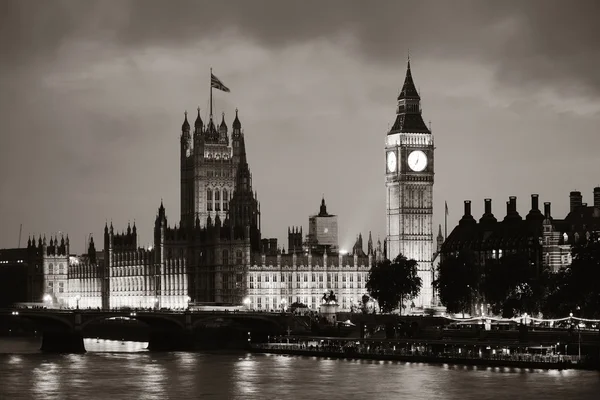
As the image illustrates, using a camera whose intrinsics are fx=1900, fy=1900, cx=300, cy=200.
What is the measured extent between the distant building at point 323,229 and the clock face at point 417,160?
42.6 feet

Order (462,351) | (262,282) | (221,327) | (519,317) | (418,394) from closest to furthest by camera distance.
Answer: (418,394), (462,351), (519,317), (221,327), (262,282)

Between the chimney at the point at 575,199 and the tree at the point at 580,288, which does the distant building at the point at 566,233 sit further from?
the tree at the point at 580,288

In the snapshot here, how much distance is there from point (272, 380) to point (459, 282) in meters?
47.0

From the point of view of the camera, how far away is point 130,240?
647 ft

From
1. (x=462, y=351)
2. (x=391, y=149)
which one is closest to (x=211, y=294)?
(x=391, y=149)

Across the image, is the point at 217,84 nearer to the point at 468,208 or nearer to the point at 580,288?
the point at 468,208

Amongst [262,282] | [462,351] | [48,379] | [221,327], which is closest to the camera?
[48,379]

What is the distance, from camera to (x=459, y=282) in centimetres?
15288

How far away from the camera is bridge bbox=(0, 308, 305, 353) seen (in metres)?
142

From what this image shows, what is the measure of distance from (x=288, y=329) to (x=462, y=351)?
90.9 feet

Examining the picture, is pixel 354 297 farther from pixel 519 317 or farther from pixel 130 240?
pixel 519 317

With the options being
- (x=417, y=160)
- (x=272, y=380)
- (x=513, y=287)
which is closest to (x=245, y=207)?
(x=417, y=160)

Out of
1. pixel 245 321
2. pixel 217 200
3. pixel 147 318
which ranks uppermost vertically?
pixel 217 200

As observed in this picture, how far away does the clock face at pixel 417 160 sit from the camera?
7047 inches
